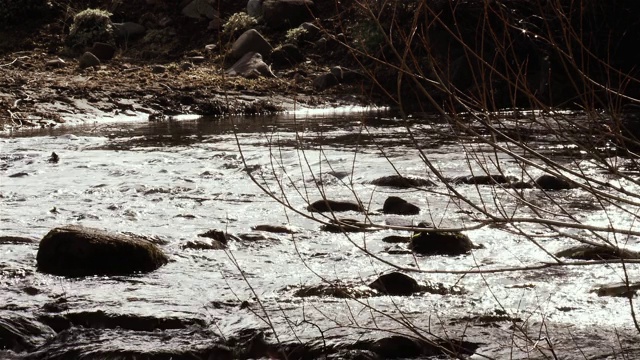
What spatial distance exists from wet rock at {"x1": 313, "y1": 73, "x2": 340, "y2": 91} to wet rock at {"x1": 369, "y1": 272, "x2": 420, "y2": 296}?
458 inches

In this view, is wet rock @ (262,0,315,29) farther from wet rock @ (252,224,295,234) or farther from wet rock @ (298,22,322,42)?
wet rock @ (252,224,295,234)

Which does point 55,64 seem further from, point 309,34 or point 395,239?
point 395,239

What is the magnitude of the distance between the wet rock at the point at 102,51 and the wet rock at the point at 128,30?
1465 mm

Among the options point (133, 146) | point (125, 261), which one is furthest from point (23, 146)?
point (125, 261)

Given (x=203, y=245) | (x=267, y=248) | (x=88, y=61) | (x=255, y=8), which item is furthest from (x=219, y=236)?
(x=255, y=8)

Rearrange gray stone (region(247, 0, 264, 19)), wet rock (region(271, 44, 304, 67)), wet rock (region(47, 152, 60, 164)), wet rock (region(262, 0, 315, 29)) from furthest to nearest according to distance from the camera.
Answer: gray stone (region(247, 0, 264, 19)), wet rock (region(262, 0, 315, 29)), wet rock (region(271, 44, 304, 67)), wet rock (region(47, 152, 60, 164))

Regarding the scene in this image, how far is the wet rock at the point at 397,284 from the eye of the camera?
5.41 m

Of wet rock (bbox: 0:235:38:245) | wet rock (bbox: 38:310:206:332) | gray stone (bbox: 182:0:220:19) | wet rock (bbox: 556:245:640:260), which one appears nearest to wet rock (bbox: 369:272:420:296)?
wet rock (bbox: 38:310:206:332)

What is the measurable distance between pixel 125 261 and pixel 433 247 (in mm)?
1808

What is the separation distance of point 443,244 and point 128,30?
48.0ft

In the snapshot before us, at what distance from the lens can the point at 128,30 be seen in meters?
19.9

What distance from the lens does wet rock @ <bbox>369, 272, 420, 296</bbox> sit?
5.41 metres

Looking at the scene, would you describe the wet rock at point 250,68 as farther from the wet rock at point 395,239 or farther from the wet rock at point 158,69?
the wet rock at point 395,239

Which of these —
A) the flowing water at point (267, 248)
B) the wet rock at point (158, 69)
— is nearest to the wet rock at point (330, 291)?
the flowing water at point (267, 248)
